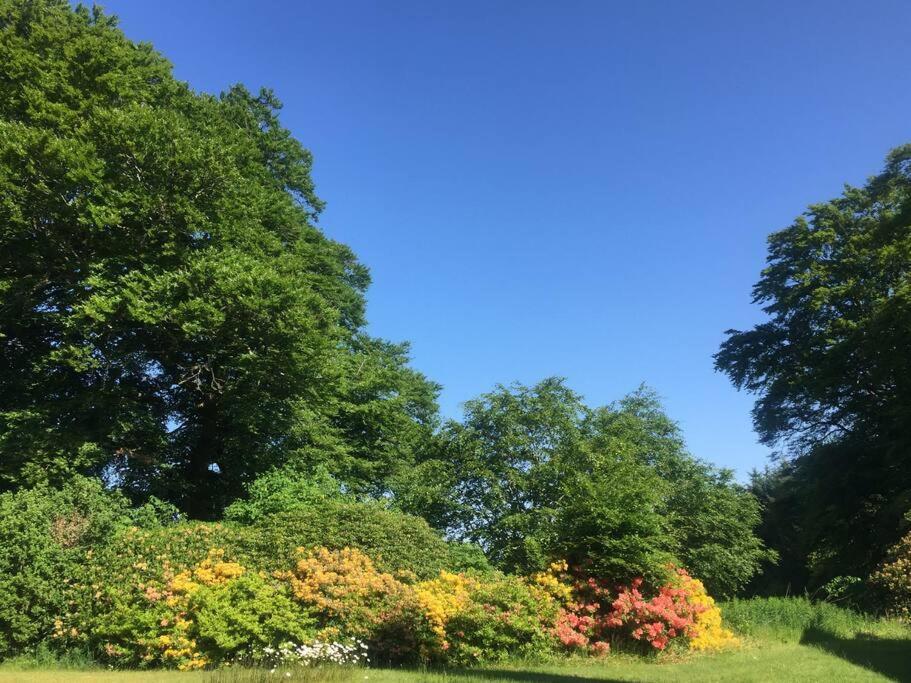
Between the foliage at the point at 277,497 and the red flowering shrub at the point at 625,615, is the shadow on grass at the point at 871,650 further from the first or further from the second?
the foliage at the point at 277,497

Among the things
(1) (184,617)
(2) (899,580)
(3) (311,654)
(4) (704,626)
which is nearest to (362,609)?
(3) (311,654)

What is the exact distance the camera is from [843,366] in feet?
78.9

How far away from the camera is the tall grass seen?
12.8 meters

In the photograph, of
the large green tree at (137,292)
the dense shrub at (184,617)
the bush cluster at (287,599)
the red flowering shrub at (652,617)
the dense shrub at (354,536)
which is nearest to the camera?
the dense shrub at (184,617)

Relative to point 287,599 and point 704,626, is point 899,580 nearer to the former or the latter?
point 704,626

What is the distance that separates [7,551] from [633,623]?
35.8ft

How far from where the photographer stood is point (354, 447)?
21750 mm

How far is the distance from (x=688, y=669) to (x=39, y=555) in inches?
426

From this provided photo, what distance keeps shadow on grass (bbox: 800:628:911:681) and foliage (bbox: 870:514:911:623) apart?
1317 millimetres

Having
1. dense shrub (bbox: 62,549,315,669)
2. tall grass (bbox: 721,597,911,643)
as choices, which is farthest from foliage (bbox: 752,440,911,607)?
dense shrub (bbox: 62,549,315,669)

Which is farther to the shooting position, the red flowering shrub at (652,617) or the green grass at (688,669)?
the red flowering shrub at (652,617)

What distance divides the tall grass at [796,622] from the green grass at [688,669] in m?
0.06

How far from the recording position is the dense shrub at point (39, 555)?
992cm

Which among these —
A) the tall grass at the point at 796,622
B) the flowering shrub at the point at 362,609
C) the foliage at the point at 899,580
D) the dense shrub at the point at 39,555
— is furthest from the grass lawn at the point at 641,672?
the foliage at the point at 899,580
